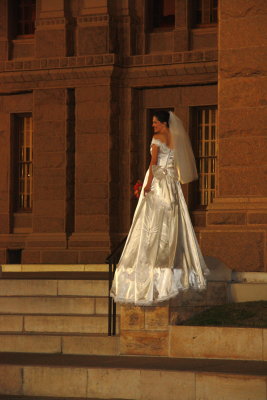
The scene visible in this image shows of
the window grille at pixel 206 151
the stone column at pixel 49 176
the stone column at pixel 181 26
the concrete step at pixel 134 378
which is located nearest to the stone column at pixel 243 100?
the concrete step at pixel 134 378

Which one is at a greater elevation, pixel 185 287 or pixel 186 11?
pixel 186 11

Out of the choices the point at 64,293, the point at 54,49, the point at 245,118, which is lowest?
the point at 64,293

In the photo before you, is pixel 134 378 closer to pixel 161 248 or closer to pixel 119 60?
pixel 161 248

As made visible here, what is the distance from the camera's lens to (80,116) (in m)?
30.1

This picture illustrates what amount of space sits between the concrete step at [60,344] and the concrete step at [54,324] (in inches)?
24.2

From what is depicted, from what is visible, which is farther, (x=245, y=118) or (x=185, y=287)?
(x=245, y=118)

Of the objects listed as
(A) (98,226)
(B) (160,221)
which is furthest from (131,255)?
(A) (98,226)

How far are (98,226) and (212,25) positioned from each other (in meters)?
5.08

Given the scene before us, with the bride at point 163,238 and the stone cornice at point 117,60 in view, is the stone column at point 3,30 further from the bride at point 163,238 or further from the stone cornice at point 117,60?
the bride at point 163,238

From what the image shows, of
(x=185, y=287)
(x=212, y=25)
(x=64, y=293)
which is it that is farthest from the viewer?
(x=212, y=25)

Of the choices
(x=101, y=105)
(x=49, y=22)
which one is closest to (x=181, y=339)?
(x=101, y=105)

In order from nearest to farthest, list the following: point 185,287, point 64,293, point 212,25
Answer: point 185,287
point 64,293
point 212,25

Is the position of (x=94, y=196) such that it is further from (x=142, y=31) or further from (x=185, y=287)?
(x=185, y=287)

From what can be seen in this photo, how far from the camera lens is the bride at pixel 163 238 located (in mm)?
17766
